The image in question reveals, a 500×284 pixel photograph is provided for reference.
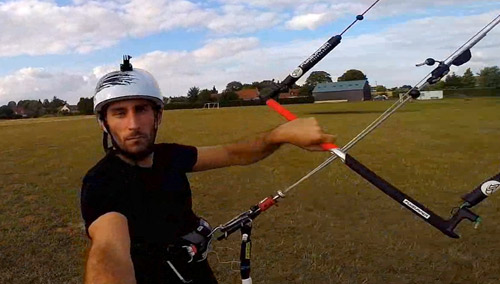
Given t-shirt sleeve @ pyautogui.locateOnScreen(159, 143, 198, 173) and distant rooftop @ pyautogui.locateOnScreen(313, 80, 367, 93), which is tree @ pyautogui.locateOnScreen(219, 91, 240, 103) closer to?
distant rooftop @ pyautogui.locateOnScreen(313, 80, 367, 93)

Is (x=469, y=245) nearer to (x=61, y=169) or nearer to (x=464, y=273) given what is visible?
(x=464, y=273)

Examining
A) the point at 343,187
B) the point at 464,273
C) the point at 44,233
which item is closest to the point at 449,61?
the point at 464,273

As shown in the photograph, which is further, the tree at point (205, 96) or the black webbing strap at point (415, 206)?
the tree at point (205, 96)

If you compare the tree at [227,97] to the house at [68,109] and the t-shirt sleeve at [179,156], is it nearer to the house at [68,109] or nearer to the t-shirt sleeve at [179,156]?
the house at [68,109]

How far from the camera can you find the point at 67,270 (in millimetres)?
7383

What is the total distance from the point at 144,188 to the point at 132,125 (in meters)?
0.37

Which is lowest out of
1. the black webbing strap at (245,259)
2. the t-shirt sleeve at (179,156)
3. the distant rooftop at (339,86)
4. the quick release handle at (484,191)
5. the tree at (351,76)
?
the black webbing strap at (245,259)

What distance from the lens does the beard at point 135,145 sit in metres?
2.90

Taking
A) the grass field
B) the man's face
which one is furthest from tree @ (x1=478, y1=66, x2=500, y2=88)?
the man's face

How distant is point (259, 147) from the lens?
3.70 metres

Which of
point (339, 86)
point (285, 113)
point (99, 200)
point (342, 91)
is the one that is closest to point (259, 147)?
point (285, 113)

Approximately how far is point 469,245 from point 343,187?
16.6 feet

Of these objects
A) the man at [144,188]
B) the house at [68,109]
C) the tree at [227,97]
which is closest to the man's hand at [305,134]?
the man at [144,188]

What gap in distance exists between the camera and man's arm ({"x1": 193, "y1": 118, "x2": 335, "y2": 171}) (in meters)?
3.15
